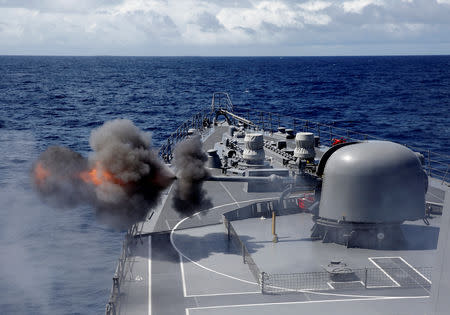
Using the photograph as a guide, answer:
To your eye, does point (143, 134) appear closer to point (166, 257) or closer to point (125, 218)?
point (125, 218)

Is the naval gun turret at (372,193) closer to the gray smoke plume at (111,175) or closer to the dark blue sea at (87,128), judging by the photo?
the gray smoke plume at (111,175)

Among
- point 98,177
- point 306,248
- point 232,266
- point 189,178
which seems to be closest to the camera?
point 232,266

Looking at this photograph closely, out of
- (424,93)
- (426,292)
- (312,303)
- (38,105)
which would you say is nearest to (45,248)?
(312,303)

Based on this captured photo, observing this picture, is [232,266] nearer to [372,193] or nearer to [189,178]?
[189,178]

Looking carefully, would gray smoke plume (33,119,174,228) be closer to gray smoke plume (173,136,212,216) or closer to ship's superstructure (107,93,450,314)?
gray smoke plume (173,136,212,216)

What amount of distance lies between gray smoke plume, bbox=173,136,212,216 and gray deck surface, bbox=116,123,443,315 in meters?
0.52

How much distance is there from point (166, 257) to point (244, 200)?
20.4ft

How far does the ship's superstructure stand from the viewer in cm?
1304

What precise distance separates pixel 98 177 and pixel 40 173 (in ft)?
8.07

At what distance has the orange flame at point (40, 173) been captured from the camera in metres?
18.4

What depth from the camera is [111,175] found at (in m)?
17.2

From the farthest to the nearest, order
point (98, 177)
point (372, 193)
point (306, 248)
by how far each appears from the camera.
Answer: point (98, 177), point (306, 248), point (372, 193)

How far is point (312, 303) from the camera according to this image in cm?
1280

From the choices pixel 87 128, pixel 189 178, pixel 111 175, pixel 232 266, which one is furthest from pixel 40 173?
pixel 87 128
